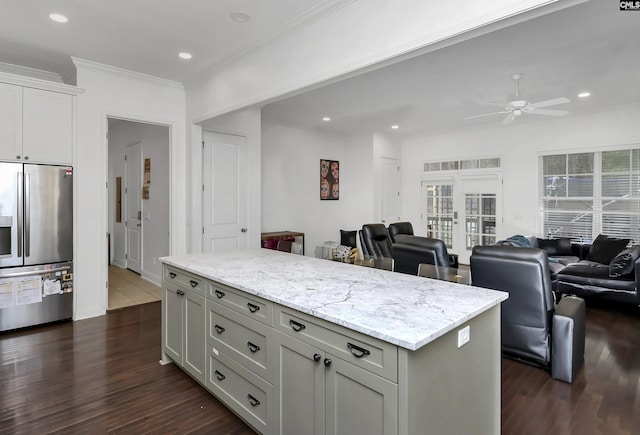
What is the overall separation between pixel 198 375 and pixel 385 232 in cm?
380

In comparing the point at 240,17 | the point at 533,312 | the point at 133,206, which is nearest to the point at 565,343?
the point at 533,312

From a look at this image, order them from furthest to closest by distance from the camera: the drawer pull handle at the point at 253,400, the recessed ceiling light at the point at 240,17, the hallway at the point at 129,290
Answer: the hallway at the point at 129,290, the recessed ceiling light at the point at 240,17, the drawer pull handle at the point at 253,400

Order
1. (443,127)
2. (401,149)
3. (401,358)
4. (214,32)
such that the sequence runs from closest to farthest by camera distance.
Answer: (401,358) → (214,32) → (443,127) → (401,149)

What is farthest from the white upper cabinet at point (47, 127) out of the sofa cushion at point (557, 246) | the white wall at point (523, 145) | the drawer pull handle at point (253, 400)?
the sofa cushion at point (557, 246)

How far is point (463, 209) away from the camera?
305 inches

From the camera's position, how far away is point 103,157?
423cm

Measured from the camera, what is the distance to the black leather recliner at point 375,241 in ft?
17.6

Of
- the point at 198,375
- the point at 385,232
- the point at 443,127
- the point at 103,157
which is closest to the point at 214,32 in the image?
the point at 103,157

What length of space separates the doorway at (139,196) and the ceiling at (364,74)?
1398mm

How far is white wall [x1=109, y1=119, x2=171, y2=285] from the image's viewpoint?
5.28 metres

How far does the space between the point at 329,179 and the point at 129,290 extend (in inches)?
172

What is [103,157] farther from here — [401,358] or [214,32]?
[401,358]

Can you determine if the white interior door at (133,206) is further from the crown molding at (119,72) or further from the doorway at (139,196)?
the crown molding at (119,72)

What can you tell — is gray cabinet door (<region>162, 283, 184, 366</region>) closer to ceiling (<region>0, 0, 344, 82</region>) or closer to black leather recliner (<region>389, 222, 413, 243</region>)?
ceiling (<region>0, 0, 344, 82</region>)
